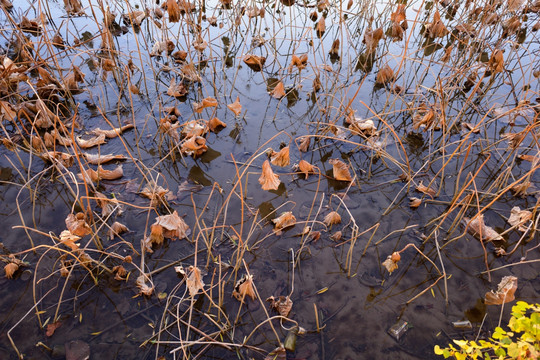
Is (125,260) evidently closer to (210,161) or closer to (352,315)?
(210,161)

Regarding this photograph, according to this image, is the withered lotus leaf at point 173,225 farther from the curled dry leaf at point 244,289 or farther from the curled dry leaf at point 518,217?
the curled dry leaf at point 518,217

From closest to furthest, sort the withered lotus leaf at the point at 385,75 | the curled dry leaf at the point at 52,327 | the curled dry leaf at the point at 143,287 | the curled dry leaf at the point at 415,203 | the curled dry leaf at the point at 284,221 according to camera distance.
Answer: the curled dry leaf at the point at 52,327 < the curled dry leaf at the point at 143,287 < the curled dry leaf at the point at 284,221 < the curled dry leaf at the point at 415,203 < the withered lotus leaf at the point at 385,75

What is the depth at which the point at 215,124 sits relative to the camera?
2.07m

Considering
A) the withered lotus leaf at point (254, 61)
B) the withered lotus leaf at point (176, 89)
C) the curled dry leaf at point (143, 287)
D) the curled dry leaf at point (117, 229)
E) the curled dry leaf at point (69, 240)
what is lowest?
the curled dry leaf at point (143, 287)

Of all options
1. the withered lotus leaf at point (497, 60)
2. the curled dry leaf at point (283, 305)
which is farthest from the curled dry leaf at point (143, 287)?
the withered lotus leaf at point (497, 60)

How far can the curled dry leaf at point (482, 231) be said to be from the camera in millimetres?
1420

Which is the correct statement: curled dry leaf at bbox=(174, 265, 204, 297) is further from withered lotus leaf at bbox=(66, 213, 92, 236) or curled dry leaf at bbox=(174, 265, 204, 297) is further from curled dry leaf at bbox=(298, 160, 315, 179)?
curled dry leaf at bbox=(298, 160, 315, 179)

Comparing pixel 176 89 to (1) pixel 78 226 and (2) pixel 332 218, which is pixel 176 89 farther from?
(2) pixel 332 218

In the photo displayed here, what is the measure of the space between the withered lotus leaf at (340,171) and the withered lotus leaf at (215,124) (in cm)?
79

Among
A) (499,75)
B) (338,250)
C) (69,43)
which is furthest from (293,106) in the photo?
(69,43)

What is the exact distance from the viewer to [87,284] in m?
1.25

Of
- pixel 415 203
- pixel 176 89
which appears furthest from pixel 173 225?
pixel 176 89

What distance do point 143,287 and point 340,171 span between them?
1091 millimetres

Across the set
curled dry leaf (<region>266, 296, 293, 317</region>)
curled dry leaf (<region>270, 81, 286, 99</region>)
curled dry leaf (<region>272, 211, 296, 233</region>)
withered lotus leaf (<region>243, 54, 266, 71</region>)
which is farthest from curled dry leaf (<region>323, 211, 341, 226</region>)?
withered lotus leaf (<region>243, 54, 266, 71</region>)
